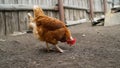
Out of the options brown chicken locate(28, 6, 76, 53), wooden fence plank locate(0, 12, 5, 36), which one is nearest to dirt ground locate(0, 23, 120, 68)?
brown chicken locate(28, 6, 76, 53)

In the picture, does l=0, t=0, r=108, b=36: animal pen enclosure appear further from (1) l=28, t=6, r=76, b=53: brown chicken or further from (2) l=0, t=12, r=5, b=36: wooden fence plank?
(1) l=28, t=6, r=76, b=53: brown chicken

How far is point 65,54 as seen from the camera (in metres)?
4.09

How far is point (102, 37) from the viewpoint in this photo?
5.52 metres

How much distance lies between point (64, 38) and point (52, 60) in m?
0.58

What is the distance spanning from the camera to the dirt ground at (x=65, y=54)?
351 cm

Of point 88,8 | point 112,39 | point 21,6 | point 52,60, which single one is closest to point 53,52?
point 52,60

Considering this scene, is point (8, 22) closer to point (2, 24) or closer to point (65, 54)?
point (2, 24)

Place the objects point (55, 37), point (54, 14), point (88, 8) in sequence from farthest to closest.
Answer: point (88, 8) < point (54, 14) < point (55, 37)

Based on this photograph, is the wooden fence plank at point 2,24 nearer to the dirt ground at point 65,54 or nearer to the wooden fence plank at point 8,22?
the wooden fence plank at point 8,22

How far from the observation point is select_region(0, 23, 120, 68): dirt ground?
11.5 ft

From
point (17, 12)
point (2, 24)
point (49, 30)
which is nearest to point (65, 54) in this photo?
point (49, 30)

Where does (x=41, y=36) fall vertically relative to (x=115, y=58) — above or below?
above

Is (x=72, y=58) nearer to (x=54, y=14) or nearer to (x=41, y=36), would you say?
(x=41, y=36)

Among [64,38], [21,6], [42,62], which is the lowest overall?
[42,62]
